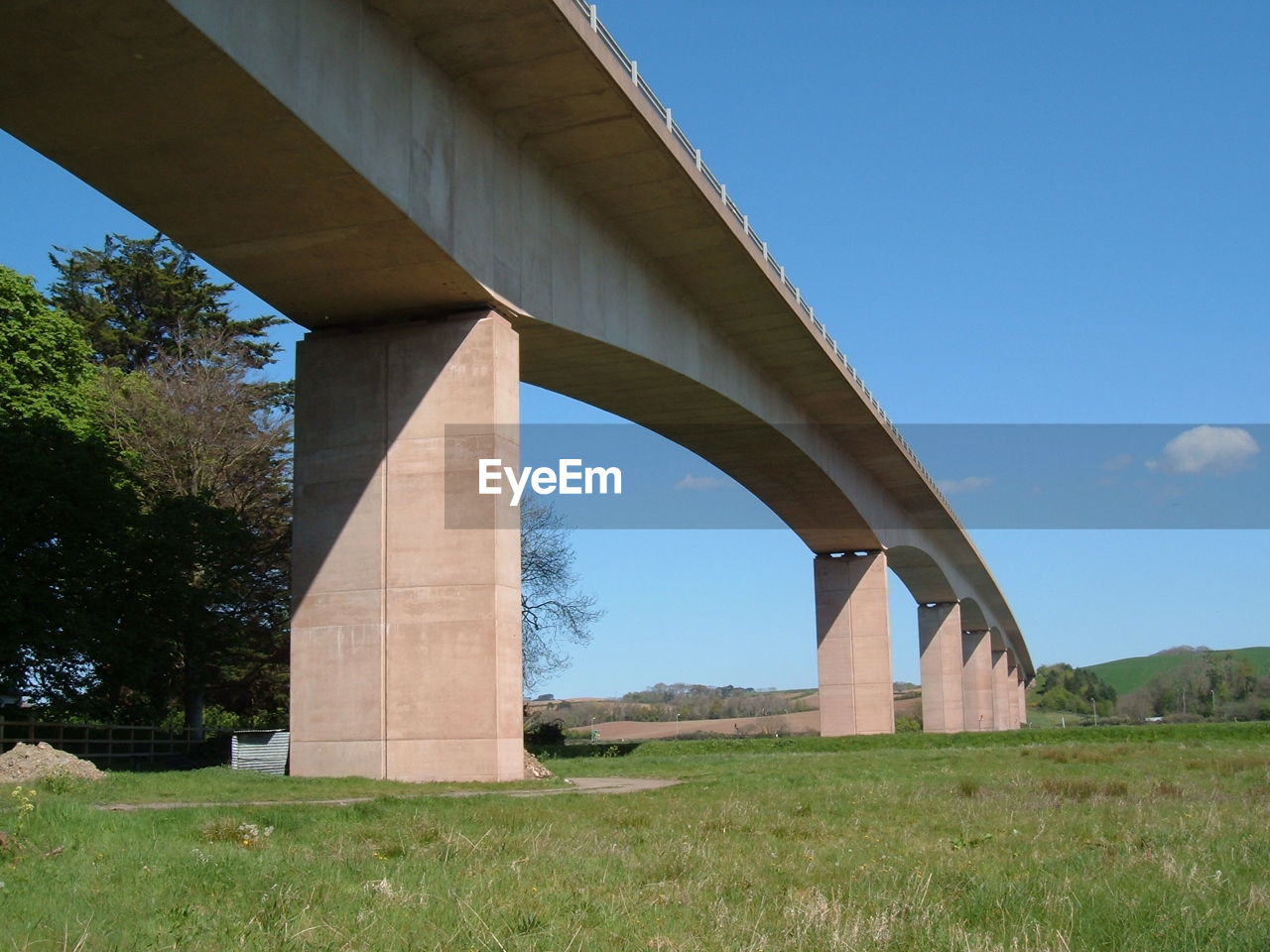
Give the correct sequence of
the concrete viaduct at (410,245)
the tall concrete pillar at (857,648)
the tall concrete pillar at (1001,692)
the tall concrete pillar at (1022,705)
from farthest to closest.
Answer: the tall concrete pillar at (1022,705)
the tall concrete pillar at (1001,692)
the tall concrete pillar at (857,648)
the concrete viaduct at (410,245)

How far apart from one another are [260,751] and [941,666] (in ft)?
Answer: 156

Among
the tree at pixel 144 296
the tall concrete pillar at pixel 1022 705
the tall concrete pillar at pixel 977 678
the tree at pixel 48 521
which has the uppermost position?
the tree at pixel 144 296

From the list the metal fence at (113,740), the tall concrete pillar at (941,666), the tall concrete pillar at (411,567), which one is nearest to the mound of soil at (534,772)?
the tall concrete pillar at (411,567)

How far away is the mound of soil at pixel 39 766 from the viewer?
1764 centimetres

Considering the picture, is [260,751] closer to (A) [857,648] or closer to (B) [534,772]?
(B) [534,772]

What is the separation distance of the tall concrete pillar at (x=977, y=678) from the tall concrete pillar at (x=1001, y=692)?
193 centimetres

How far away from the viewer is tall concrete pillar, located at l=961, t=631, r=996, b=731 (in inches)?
3346

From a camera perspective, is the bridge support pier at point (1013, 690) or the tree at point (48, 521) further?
the bridge support pier at point (1013, 690)

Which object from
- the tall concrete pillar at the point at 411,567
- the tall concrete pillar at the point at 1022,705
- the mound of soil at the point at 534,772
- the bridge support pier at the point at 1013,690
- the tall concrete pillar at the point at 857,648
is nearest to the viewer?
the tall concrete pillar at the point at 411,567

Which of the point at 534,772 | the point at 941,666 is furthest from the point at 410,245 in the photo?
the point at 941,666

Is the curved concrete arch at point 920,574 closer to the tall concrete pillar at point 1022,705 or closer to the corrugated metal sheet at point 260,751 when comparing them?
the corrugated metal sheet at point 260,751

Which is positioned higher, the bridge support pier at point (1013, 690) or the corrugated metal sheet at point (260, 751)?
the corrugated metal sheet at point (260, 751)

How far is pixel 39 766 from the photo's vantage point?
1858cm

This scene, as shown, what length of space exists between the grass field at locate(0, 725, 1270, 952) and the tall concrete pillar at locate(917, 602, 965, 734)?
54946 millimetres
